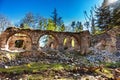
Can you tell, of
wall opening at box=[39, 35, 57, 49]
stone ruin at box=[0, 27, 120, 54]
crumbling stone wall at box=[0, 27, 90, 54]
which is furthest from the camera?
wall opening at box=[39, 35, 57, 49]

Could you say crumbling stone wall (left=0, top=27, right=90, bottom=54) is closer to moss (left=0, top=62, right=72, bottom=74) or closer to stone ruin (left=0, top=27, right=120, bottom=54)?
stone ruin (left=0, top=27, right=120, bottom=54)

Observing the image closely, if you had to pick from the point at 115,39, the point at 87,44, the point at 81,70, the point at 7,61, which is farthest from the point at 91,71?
the point at 115,39

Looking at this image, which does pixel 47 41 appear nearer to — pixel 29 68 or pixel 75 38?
pixel 75 38

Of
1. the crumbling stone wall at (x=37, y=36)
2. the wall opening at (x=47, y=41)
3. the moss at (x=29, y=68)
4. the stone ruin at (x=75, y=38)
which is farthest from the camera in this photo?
the wall opening at (x=47, y=41)

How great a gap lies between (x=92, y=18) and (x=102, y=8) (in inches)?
202

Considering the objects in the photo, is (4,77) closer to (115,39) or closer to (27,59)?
(27,59)

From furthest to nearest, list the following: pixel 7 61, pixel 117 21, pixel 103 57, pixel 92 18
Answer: pixel 92 18 < pixel 117 21 < pixel 103 57 < pixel 7 61

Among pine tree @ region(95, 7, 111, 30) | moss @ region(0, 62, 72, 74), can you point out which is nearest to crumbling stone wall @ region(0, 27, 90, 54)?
moss @ region(0, 62, 72, 74)

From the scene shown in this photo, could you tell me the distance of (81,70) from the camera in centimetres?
1820

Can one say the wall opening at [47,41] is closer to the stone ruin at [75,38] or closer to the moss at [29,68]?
the stone ruin at [75,38]

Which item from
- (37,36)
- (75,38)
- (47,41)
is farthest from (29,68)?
(47,41)

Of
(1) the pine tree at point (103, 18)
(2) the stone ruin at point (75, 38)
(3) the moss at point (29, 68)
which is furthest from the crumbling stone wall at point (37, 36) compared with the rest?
(1) the pine tree at point (103, 18)

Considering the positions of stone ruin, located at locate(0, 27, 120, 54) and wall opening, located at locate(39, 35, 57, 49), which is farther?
wall opening, located at locate(39, 35, 57, 49)

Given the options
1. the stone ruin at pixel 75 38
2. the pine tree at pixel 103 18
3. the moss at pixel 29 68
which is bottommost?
the moss at pixel 29 68
